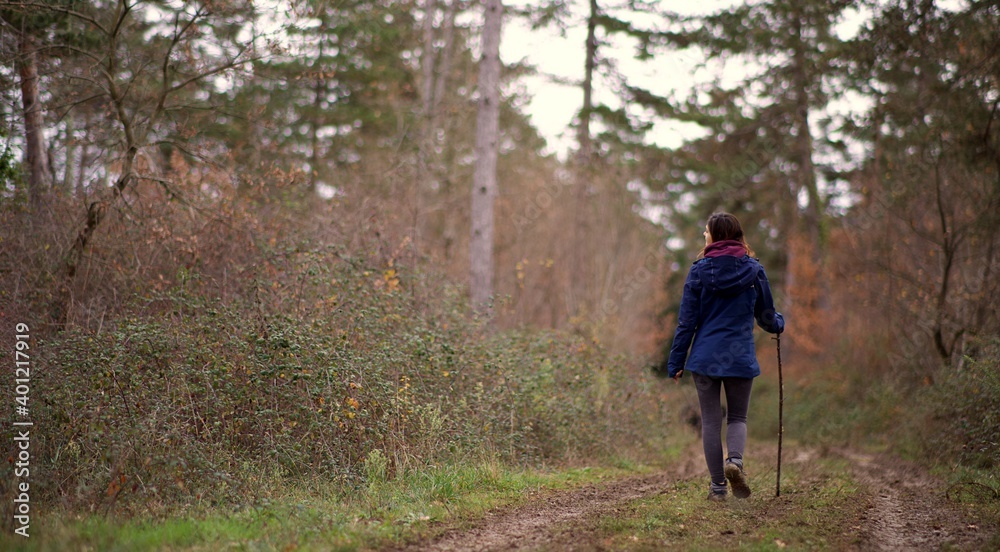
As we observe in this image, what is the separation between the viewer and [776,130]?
20797 millimetres

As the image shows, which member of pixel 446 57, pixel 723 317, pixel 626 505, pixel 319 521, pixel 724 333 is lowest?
pixel 626 505

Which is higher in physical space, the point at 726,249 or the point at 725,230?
the point at 725,230

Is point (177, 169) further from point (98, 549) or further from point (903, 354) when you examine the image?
point (903, 354)

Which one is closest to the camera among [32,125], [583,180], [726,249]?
[726,249]

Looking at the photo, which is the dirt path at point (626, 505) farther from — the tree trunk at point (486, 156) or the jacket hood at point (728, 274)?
the tree trunk at point (486, 156)

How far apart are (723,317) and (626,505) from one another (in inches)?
65.7

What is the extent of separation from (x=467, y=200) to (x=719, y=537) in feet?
60.1

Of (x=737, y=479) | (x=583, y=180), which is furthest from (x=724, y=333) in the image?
(x=583, y=180)

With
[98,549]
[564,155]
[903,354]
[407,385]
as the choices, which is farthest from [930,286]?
[564,155]

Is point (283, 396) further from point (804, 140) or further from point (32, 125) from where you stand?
point (804, 140)

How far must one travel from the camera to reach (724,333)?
221 inches

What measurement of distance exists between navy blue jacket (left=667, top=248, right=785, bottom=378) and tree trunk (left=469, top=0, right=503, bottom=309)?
7.03m

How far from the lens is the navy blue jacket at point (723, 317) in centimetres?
553

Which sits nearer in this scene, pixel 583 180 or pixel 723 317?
pixel 723 317
